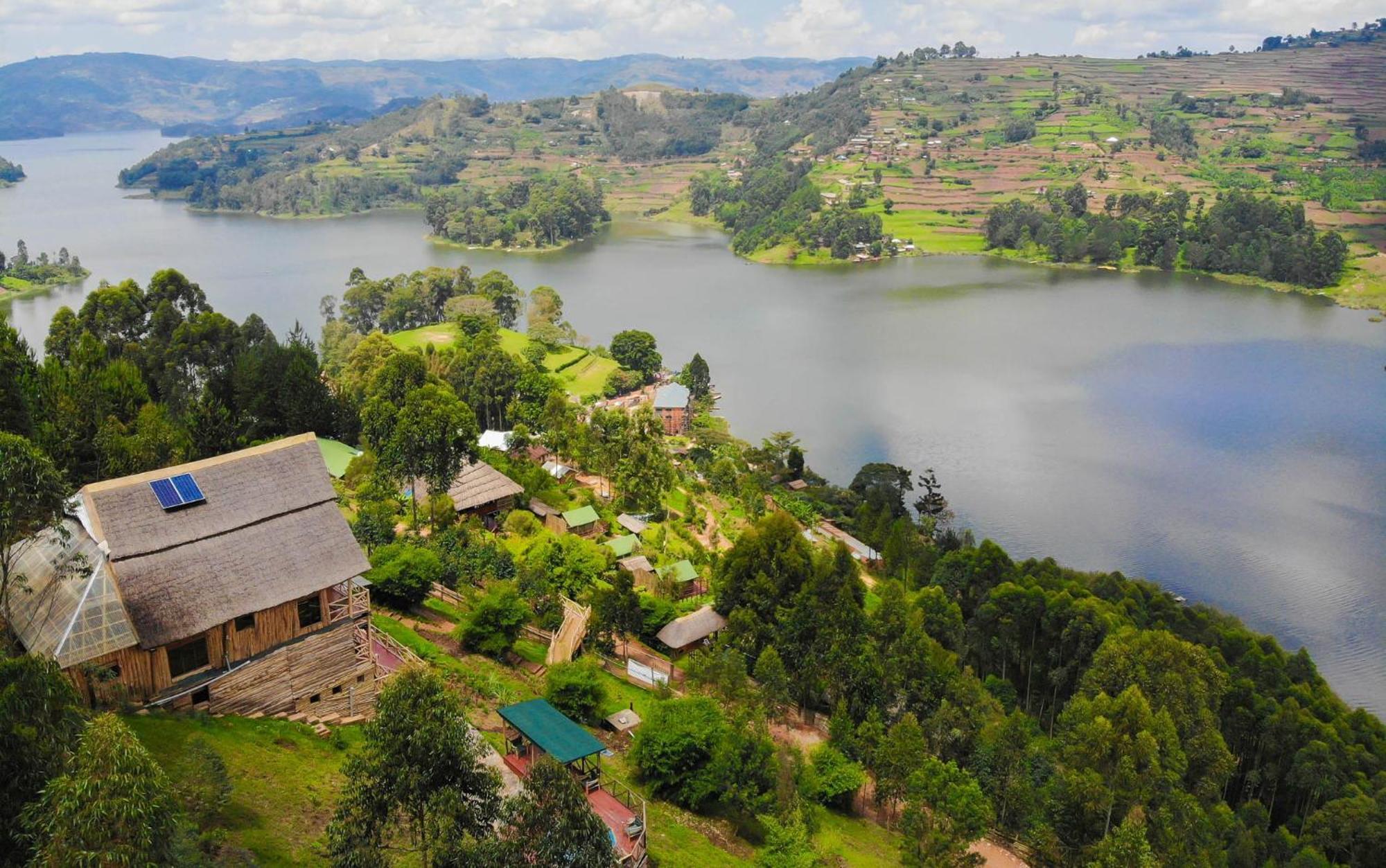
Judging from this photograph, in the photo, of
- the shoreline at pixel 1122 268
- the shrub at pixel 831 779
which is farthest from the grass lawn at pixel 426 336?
the shoreline at pixel 1122 268

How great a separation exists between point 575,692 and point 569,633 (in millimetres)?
3519

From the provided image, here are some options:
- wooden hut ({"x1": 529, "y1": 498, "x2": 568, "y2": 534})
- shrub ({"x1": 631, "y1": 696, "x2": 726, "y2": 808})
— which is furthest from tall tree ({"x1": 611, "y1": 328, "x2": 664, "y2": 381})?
shrub ({"x1": 631, "y1": 696, "x2": 726, "y2": 808})

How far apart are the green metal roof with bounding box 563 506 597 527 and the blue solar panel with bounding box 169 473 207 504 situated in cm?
1544

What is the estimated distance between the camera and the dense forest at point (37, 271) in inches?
3081

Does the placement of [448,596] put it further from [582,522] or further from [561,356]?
[561,356]

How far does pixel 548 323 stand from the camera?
5981 centimetres

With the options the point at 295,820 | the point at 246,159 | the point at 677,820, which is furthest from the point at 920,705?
the point at 246,159

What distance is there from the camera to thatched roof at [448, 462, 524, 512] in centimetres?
2892

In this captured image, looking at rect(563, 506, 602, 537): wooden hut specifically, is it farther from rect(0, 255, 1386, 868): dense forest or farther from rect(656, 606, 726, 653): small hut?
rect(656, 606, 726, 653): small hut

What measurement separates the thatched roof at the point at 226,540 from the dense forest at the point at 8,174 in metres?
170

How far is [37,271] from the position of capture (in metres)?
79.5

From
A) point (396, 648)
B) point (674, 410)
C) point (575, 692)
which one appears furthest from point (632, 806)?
point (674, 410)

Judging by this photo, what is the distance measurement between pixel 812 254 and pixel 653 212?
3876cm

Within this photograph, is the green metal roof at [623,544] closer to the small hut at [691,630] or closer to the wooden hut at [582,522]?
the wooden hut at [582,522]
